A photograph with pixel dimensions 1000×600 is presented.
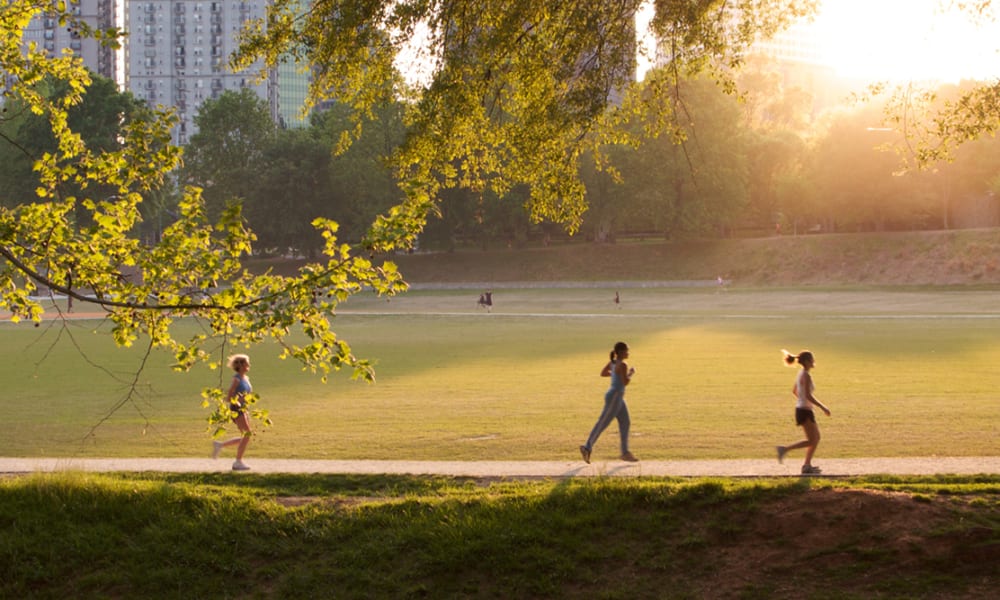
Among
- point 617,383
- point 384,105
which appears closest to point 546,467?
point 617,383

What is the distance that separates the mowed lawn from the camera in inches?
650

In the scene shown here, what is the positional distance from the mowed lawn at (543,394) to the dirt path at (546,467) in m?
1.03

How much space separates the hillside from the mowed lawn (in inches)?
1254

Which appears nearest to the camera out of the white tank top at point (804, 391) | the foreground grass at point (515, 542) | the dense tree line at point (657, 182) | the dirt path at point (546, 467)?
the foreground grass at point (515, 542)

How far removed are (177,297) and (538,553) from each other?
400 centimetres

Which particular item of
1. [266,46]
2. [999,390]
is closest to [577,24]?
A: [266,46]

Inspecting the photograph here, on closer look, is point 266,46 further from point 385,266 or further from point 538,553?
point 538,553

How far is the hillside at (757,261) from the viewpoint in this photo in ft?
256

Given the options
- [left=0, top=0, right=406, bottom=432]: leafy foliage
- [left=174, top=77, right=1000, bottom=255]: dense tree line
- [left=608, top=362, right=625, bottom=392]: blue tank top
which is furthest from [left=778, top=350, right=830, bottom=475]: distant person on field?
[left=174, top=77, right=1000, bottom=255]: dense tree line

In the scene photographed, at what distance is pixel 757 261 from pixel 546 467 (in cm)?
7631

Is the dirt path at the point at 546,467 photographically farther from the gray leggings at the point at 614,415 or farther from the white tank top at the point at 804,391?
the white tank top at the point at 804,391

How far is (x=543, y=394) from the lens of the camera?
23.6 m

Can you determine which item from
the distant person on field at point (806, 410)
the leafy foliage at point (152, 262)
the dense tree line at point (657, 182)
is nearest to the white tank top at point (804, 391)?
the distant person on field at point (806, 410)

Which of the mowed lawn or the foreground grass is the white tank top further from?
the foreground grass
